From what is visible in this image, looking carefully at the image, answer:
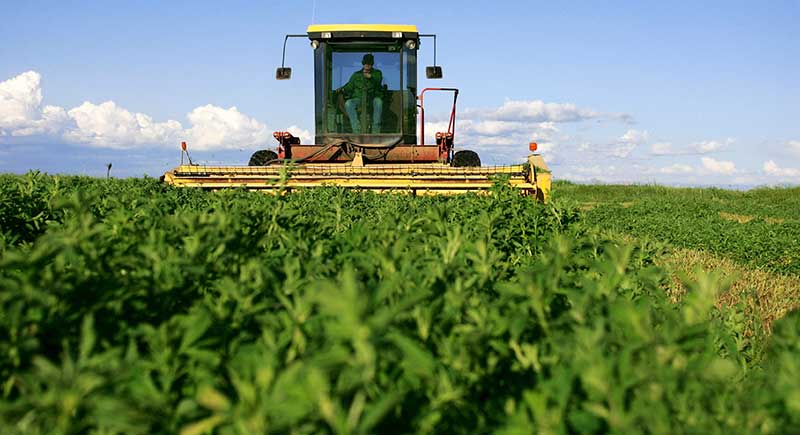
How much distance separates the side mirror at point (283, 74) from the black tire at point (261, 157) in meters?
1.64

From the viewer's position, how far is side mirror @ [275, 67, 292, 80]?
13711mm

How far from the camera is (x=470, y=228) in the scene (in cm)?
523

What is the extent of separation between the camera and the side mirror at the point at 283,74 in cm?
1371

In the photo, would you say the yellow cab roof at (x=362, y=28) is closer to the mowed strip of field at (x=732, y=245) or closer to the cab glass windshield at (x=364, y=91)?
the cab glass windshield at (x=364, y=91)

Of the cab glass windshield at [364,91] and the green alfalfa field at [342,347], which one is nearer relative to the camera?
the green alfalfa field at [342,347]

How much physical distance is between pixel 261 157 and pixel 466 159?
13.0 ft

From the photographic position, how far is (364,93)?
576 inches

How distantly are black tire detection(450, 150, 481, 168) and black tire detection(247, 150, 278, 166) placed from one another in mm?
3465

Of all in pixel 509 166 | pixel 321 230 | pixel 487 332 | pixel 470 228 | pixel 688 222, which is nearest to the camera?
pixel 487 332

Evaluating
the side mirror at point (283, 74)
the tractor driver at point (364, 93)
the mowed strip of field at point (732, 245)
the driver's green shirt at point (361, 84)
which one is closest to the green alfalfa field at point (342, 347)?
the mowed strip of field at point (732, 245)

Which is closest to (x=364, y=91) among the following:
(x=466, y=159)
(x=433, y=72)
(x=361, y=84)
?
(x=361, y=84)

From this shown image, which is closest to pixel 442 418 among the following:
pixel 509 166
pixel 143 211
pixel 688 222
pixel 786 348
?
pixel 786 348

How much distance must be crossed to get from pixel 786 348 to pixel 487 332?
90 cm

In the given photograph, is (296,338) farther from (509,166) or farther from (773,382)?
(509,166)
